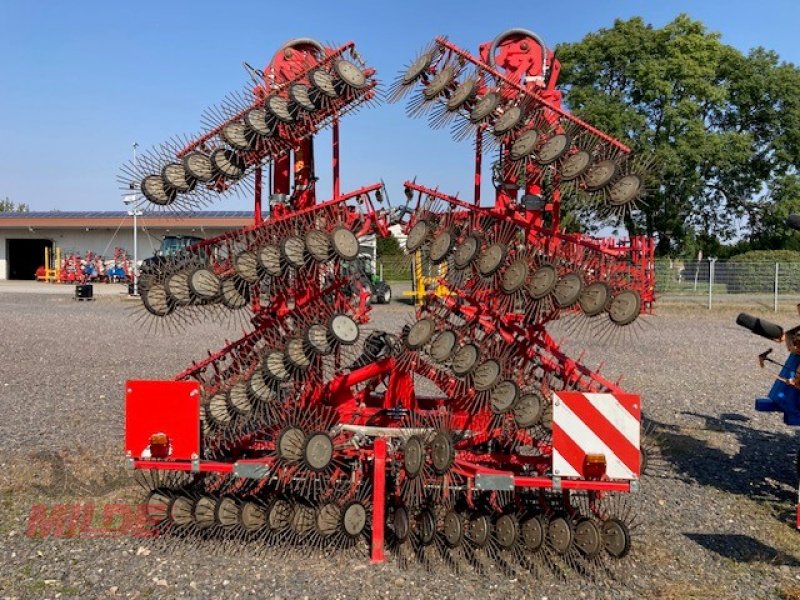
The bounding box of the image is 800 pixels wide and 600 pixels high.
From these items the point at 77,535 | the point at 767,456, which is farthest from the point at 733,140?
the point at 77,535

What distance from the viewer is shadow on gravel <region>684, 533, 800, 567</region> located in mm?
4793

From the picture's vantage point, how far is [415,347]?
4.73 metres

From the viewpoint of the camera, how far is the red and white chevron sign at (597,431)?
4.41m

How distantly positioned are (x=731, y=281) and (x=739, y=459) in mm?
21193

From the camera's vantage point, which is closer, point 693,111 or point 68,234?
point 693,111

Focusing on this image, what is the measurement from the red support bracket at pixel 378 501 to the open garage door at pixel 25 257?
53.8m

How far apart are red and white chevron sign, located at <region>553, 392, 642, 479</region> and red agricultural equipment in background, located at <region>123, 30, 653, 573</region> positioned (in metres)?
0.01

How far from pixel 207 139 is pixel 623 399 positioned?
124 inches

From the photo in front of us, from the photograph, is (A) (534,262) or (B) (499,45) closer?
(A) (534,262)

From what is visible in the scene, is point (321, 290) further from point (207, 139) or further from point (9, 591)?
point (9, 591)

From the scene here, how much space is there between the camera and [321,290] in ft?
16.5
